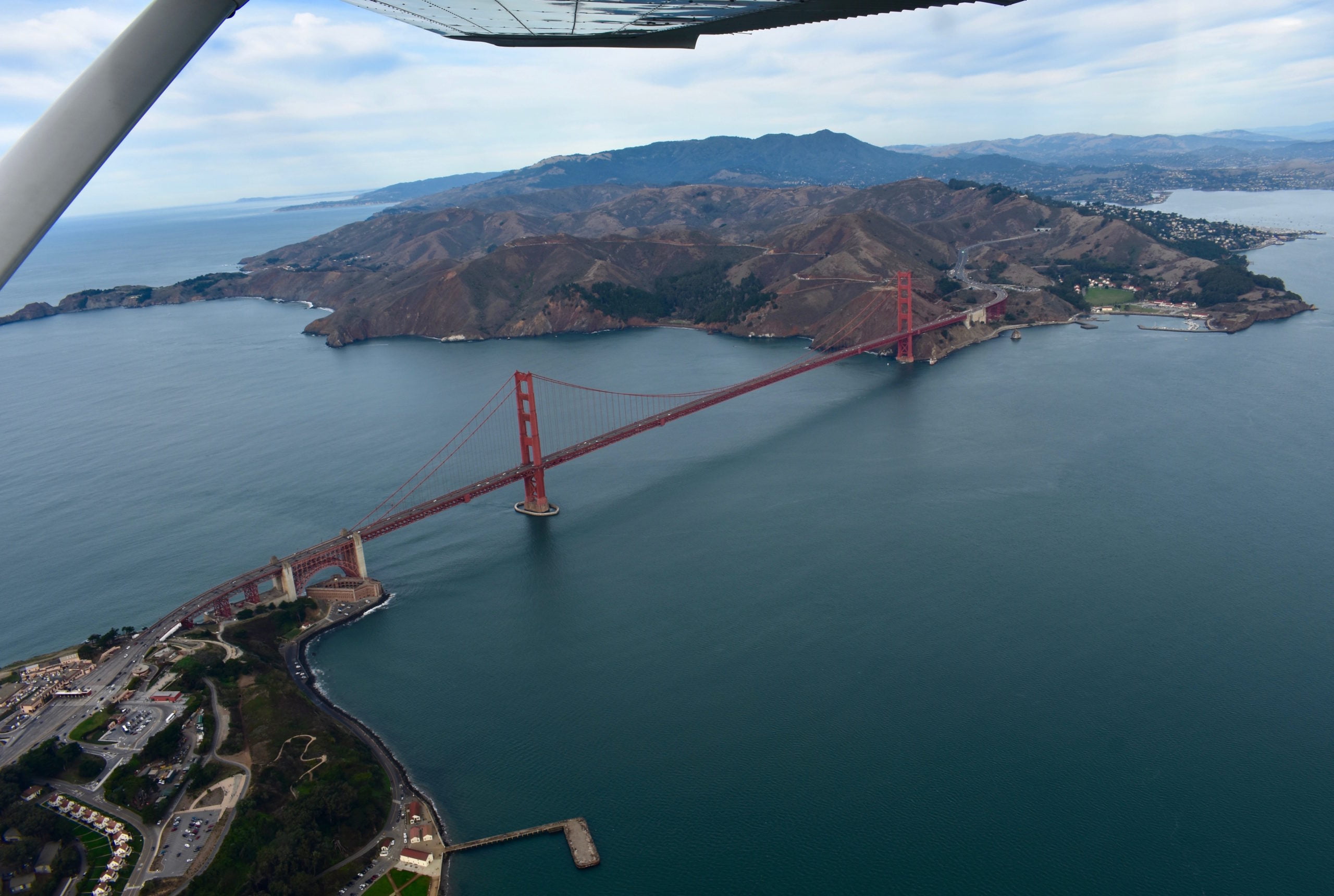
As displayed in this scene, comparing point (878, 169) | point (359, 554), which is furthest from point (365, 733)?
point (878, 169)

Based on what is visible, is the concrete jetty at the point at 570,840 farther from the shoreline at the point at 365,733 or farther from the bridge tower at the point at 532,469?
the bridge tower at the point at 532,469

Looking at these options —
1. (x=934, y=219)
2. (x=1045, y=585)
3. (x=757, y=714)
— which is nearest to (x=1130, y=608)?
(x=1045, y=585)

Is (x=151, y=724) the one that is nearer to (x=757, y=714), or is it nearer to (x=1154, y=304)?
(x=757, y=714)

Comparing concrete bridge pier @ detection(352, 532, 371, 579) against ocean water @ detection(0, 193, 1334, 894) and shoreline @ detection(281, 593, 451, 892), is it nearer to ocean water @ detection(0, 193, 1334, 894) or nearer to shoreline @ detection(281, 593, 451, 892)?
ocean water @ detection(0, 193, 1334, 894)

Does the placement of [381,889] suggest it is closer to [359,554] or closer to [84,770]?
[84,770]

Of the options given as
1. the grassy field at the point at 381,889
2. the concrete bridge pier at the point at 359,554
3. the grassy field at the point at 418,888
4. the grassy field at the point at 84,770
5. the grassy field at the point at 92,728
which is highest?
the concrete bridge pier at the point at 359,554

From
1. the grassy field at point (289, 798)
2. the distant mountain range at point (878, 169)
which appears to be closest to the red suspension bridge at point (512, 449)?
the grassy field at point (289, 798)
